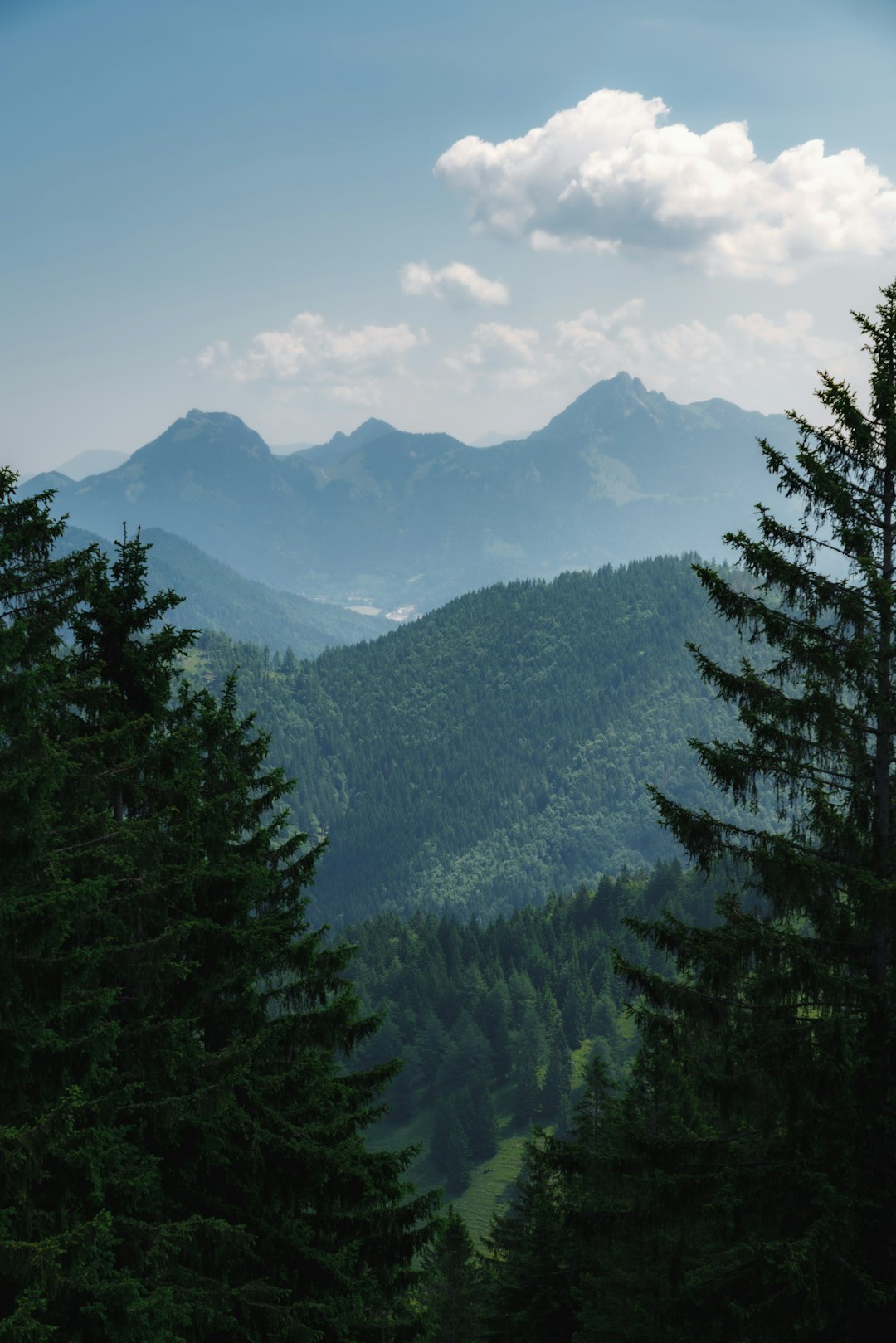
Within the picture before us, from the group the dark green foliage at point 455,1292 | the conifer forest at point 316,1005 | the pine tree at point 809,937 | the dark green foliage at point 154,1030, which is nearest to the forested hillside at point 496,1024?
the dark green foliage at point 455,1292

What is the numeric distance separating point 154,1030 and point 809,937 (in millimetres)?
7961

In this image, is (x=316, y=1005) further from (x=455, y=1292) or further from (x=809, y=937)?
(x=455, y=1292)

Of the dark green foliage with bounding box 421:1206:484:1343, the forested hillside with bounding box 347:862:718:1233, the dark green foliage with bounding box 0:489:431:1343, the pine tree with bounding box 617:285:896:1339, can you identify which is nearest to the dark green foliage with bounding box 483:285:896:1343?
the pine tree with bounding box 617:285:896:1339

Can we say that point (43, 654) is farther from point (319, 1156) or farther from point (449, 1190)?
point (449, 1190)

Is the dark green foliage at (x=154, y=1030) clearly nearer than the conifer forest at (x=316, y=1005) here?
Yes

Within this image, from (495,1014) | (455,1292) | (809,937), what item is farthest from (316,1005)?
(495,1014)

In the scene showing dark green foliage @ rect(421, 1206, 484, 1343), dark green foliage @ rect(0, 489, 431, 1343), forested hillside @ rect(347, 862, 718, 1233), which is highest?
dark green foliage @ rect(0, 489, 431, 1343)

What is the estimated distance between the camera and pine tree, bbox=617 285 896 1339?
37.6ft

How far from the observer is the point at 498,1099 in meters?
125

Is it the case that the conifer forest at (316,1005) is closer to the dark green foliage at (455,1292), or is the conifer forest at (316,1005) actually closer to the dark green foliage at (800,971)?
the dark green foliage at (800,971)

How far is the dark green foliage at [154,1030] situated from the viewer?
10023 mm

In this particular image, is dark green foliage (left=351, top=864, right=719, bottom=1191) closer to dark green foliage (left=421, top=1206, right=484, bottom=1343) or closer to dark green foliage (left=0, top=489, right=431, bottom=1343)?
dark green foliage (left=421, top=1206, right=484, bottom=1343)

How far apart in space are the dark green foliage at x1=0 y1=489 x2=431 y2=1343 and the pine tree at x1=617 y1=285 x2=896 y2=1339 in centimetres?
557

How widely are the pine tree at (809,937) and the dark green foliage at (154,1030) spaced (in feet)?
18.3
